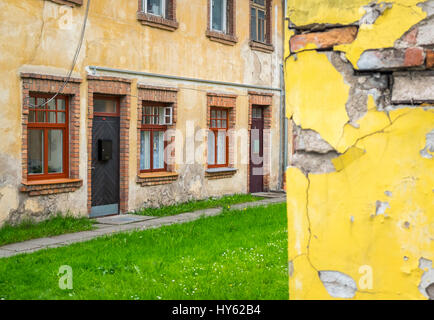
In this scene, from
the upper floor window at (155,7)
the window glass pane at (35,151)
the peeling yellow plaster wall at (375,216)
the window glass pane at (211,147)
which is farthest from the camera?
the window glass pane at (211,147)

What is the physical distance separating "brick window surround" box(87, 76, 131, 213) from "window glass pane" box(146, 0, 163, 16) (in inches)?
77.9

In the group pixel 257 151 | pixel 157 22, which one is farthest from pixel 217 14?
pixel 257 151

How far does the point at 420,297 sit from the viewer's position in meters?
2.97

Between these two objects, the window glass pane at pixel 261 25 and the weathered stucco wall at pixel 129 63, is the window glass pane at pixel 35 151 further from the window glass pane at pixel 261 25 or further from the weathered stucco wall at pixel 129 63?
the window glass pane at pixel 261 25

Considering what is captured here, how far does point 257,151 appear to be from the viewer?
16469 mm

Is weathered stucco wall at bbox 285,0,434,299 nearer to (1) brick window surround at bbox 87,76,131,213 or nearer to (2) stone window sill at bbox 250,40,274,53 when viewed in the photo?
(1) brick window surround at bbox 87,76,131,213

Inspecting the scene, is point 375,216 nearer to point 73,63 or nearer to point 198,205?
point 73,63

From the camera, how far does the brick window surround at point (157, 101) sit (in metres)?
12.2

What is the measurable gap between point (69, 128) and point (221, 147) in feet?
17.4

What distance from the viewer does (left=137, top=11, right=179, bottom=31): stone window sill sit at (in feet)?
39.9

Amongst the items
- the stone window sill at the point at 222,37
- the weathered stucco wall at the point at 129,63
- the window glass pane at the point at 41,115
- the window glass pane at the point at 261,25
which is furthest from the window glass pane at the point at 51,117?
the window glass pane at the point at 261,25

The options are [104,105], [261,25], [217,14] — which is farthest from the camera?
[261,25]

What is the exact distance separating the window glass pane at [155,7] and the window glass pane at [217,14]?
83.5 inches

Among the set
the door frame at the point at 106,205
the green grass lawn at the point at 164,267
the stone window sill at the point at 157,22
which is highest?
the stone window sill at the point at 157,22
